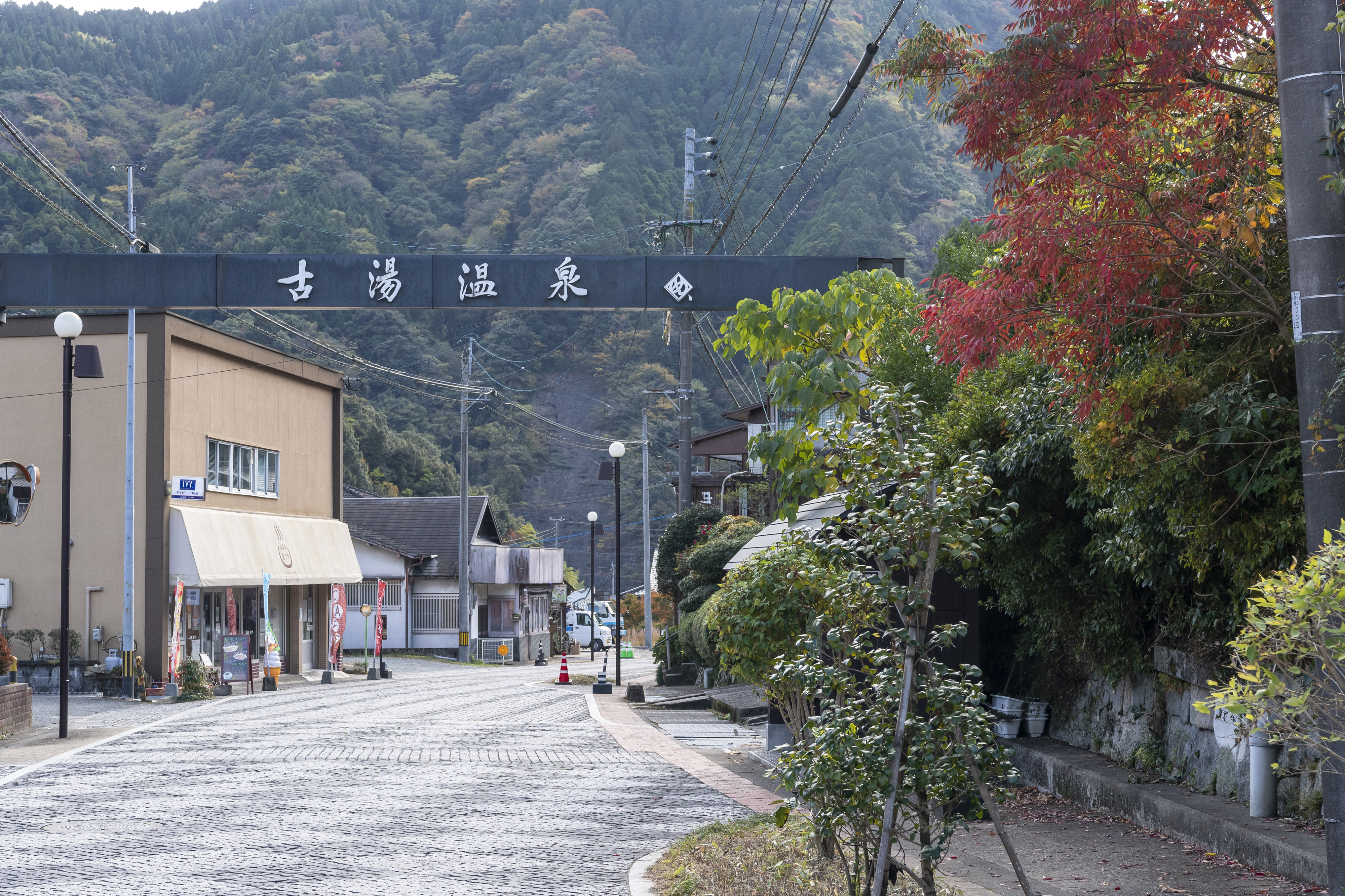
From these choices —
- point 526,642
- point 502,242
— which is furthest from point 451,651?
point 502,242

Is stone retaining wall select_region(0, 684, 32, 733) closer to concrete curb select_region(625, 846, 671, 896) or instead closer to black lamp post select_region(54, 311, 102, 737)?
black lamp post select_region(54, 311, 102, 737)

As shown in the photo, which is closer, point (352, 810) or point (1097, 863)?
point (1097, 863)

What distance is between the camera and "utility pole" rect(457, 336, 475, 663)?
40375 mm

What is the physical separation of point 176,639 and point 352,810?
16030mm

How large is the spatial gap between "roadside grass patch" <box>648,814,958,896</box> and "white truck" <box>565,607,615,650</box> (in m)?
54.9

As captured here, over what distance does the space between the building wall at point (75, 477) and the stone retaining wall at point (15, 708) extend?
24.3 ft

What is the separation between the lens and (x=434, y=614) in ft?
152

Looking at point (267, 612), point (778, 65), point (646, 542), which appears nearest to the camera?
point (778, 65)

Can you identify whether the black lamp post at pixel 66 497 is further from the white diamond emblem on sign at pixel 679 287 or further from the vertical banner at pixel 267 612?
the vertical banner at pixel 267 612

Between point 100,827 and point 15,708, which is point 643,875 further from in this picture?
point 15,708

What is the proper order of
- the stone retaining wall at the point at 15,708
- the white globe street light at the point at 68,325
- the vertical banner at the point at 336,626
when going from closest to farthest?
the stone retaining wall at the point at 15,708, the white globe street light at the point at 68,325, the vertical banner at the point at 336,626

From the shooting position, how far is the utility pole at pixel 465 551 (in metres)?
40.4

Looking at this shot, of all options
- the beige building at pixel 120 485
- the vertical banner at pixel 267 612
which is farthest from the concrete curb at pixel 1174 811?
the vertical banner at pixel 267 612

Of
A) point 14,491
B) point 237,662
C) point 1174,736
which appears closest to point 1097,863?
point 1174,736
